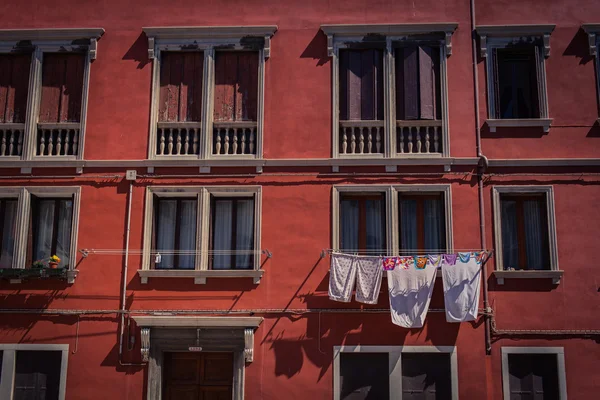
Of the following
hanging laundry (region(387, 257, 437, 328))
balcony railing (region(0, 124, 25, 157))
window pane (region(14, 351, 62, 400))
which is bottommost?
window pane (region(14, 351, 62, 400))

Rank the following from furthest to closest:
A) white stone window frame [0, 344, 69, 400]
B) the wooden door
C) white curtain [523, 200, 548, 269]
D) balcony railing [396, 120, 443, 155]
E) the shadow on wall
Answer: the shadow on wall, balcony railing [396, 120, 443, 155], white curtain [523, 200, 548, 269], the wooden door, white stone window frame [0, 344, 69, 400]

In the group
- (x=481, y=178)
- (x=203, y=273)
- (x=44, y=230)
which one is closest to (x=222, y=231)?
(x=203, y=273)

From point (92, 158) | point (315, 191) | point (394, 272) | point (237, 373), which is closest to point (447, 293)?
point (394, 272)

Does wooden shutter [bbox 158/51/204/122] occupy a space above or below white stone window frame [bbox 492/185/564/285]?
above

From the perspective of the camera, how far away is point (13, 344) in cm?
1636

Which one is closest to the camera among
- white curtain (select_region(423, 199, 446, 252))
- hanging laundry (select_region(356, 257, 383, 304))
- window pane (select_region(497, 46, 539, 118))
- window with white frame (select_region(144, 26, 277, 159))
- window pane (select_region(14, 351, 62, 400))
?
hanging laundry (select_region(356, 257, 383, 304))

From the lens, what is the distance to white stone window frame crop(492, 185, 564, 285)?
52.6ft

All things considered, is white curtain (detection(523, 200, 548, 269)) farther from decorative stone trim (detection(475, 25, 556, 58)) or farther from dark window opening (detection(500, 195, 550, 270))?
decorative stone trim (detection(475, 25, 556, 58))

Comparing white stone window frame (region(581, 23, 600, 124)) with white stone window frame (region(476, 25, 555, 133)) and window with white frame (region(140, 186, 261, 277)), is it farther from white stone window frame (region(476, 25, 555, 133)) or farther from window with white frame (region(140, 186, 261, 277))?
window with white frame (region(140, 186, 261, 277))

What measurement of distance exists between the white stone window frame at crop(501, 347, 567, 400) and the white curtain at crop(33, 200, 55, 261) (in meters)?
10.7

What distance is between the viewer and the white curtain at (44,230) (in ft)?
56.1

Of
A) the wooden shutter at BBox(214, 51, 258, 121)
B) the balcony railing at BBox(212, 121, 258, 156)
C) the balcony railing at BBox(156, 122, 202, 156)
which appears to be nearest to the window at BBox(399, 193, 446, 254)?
the balcony railing at BBox(212, 121, 258, 156)

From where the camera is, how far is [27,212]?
55.7 feet

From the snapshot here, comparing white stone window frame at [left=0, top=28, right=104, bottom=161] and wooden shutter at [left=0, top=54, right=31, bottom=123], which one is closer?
white stone window frame at [left=0, top=28, right=104, bottom=161]
